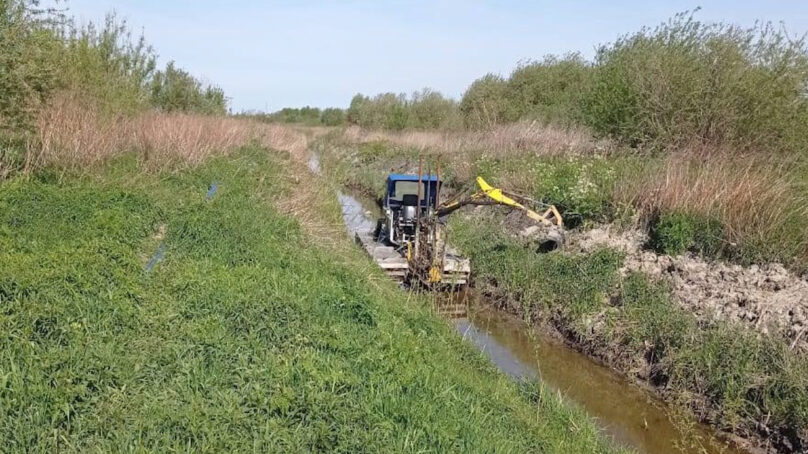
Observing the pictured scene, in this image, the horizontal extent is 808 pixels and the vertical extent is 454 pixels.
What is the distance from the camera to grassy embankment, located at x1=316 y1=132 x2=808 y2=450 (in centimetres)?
668

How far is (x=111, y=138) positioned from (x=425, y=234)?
783 centimetres

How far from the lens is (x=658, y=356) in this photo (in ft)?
26.6

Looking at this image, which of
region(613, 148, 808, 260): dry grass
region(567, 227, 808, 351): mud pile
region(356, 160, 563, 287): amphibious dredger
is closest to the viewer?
region(567, 227, 808, 351): mud pile

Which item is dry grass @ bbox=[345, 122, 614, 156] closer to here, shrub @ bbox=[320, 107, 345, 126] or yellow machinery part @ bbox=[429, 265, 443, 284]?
yellow machinery part @ bbox=[429, 265, 443, 284]

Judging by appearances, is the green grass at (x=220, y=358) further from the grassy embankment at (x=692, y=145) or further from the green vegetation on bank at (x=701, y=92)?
the green vegetation on bank at (x=701, y=92)

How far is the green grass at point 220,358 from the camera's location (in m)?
3.96

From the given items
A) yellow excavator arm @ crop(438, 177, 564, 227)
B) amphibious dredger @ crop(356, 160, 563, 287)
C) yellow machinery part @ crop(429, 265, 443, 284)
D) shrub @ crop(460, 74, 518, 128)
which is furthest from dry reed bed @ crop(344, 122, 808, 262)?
shrub @ crop(460, 74, 518, 128)

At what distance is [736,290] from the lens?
8.81 metres

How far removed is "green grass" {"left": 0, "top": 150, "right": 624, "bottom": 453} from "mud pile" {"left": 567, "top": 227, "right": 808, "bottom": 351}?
124 inches

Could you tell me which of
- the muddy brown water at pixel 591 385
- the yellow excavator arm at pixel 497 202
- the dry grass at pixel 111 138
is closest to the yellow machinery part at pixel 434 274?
the muddy brown water at pixel 591 385

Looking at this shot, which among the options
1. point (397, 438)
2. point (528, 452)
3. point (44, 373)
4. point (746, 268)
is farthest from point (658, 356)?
point (44, 373)

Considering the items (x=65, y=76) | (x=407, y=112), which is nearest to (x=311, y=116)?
(x=407, y=112)

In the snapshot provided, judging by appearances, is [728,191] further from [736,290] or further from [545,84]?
[545,84]

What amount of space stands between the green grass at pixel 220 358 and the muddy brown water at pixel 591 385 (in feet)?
3.66
